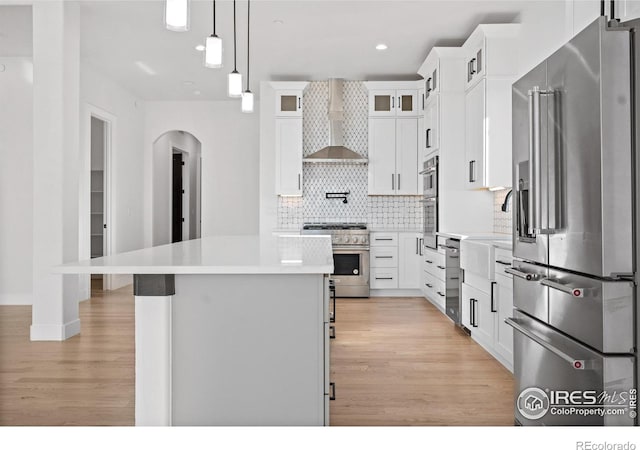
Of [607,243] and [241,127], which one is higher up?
[241,127]

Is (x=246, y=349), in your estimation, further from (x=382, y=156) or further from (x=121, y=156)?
(x=121, y=156)

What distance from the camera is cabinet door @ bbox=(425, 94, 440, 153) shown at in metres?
5.53

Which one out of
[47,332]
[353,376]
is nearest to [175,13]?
[353,376]

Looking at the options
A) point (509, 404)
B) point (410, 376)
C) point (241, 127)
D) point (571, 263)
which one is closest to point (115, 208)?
point (241, 127)

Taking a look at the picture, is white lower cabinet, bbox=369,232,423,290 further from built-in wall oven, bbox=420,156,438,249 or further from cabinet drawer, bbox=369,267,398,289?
built-in wall oven, bbox=420,156,438,249

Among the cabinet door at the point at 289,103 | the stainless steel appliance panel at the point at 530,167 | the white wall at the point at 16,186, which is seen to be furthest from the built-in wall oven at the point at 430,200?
the white wall at the point at 16,186

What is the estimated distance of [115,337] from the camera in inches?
170

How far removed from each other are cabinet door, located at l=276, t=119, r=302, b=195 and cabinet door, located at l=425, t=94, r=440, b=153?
62.2 inches

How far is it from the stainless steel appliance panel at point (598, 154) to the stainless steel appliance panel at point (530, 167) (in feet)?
0.42

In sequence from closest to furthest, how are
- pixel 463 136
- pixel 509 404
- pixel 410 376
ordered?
pixel 509 404 → pixel 410 376 → pixel 463 136

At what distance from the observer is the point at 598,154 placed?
1798mm

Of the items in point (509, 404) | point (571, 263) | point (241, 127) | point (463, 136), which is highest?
point (241, 127)

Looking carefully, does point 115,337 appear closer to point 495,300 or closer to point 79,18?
point 79,18

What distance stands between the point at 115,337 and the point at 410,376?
2.51 m
